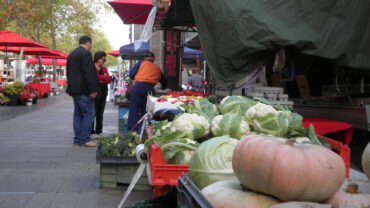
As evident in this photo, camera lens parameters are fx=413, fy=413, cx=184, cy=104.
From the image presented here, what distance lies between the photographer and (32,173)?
244 inches

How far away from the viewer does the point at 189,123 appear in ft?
11.7

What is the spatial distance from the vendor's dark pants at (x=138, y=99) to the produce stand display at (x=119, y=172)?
444cm

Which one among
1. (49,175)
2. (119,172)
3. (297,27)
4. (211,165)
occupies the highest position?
(297,27)

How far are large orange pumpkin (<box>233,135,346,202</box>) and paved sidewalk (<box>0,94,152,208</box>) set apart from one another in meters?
3.23

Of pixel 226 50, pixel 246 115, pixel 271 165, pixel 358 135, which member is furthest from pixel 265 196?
pixel 358 135

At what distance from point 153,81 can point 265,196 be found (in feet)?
26.8

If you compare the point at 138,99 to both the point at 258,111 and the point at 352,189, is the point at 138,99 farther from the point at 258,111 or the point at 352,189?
the point at 352,189

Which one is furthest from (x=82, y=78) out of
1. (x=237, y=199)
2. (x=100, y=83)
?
(x=237, y=199)

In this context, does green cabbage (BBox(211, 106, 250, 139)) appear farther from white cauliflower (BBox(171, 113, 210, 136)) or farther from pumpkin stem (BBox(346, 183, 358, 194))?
pumpkin stem (BBox(346, 183, 358, 194))

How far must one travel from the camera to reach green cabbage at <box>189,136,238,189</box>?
245 centimetres

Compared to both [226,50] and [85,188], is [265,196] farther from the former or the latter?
[85,188]

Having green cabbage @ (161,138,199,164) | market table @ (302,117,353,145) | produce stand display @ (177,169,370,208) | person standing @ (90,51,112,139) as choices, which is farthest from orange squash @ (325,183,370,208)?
person standing @ (90,51,112,139)

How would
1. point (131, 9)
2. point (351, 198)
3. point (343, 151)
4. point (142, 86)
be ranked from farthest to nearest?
point (131, 9), point (142, 86), point (343, 151), point (351, 198)

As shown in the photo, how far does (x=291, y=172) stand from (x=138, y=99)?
26.9ft
